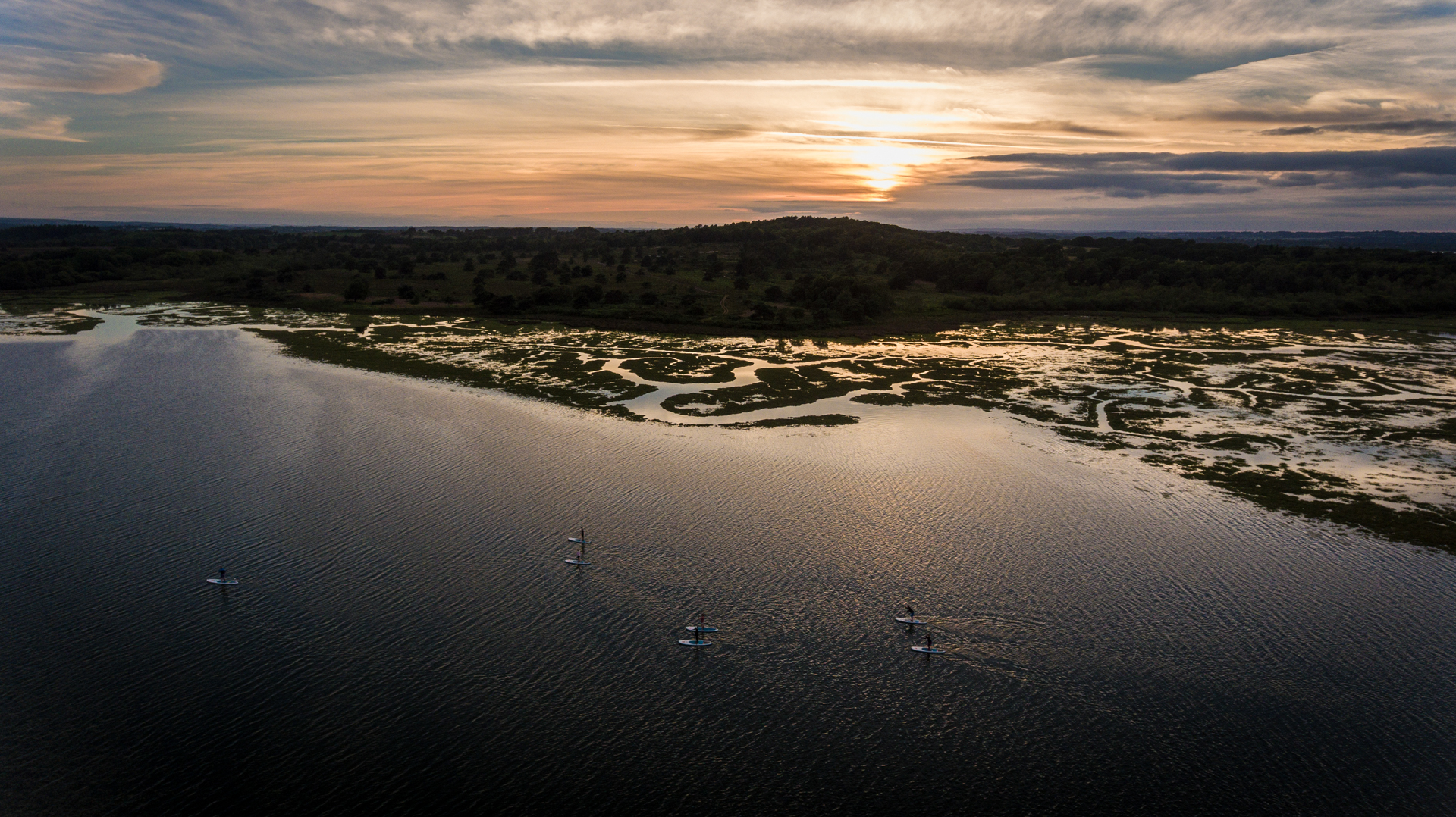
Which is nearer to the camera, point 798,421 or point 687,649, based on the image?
point 687,649

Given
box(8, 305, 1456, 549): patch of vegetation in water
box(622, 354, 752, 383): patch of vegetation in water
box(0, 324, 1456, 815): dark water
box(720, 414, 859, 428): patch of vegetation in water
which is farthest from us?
box(622, 354, 752, 383): patch of vegetation in water

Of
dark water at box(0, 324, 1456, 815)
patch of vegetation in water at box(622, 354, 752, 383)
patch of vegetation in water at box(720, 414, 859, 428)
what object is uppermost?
patch of vegetation in water at box(622, 354, 752, 383)

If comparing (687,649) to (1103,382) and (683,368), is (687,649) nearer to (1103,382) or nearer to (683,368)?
(683,368)

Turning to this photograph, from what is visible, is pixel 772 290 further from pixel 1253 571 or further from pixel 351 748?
pixel 351 748

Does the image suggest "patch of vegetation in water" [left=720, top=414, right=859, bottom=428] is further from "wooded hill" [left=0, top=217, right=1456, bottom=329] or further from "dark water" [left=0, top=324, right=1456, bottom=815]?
"wooded hill" [left=0, top=217, right=1456, bottom=329]

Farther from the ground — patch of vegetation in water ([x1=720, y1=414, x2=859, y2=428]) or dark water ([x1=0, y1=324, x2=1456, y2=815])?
patch of vegetation in water ([x1=720, y1=414, x2=859, y2=428])

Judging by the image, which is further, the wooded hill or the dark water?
the wooded hill

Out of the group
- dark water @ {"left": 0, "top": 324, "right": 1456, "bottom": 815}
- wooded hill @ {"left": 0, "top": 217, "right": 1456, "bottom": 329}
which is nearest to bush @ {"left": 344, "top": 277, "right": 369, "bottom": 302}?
wooded hill @ {"left": 0, "top": 217, "right": 1456, "bottom": 329}

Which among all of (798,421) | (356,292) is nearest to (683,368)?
(798,421)

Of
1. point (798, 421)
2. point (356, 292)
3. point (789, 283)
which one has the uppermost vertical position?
point (789, 283)
